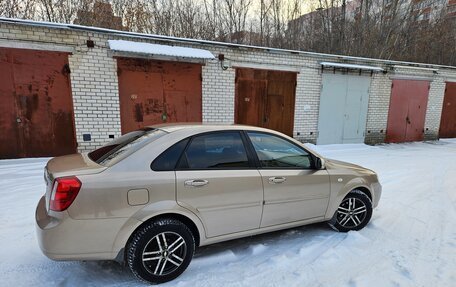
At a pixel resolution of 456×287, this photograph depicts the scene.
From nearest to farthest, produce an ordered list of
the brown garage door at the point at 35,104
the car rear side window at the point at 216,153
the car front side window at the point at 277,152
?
the car rear side window at the point at 216,153 → the car front side window at the point at 277,152 → the brown garage door at the point at 35,104

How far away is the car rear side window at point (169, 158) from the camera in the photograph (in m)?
2.46

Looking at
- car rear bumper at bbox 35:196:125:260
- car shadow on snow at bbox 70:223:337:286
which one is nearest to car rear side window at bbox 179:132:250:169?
car rear bumper at bbox 35:196:125:260

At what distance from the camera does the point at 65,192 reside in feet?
7.14

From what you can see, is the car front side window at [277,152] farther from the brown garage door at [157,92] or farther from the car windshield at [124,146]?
the brown garage door at [157,92]

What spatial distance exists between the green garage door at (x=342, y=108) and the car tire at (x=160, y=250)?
8119 mm

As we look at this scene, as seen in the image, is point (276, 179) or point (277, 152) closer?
point (276, 179)

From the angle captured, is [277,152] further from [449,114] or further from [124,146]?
[449,114]

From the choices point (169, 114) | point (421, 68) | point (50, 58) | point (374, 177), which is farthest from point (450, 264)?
point (421, 68)

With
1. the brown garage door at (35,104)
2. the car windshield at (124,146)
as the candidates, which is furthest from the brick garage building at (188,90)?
the car windshield at (124,146)

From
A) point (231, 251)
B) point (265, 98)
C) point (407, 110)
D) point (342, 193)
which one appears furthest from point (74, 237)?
point (407, 110)

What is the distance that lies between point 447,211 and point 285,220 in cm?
304

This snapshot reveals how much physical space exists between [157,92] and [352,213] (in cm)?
567

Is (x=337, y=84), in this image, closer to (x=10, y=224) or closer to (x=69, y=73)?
(x=69, y=73)

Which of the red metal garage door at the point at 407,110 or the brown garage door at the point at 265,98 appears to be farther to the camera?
the red metal garage door at the point at 407,110
